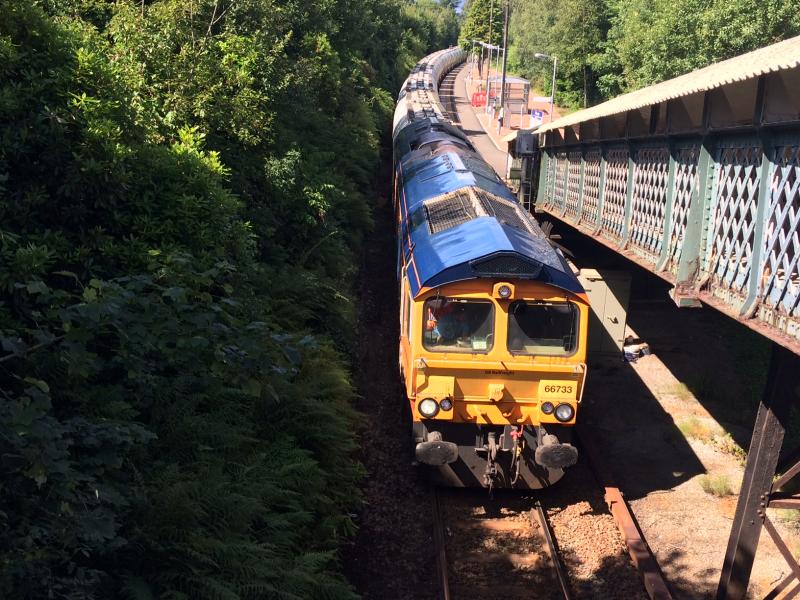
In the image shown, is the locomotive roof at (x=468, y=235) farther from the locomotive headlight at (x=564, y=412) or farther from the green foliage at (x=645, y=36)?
the green foliage at (x=645, y=36)

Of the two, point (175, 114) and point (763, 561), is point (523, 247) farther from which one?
point (175, 114)

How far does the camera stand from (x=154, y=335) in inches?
Answer: 153

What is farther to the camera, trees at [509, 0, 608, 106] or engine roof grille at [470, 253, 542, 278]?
trees at [509, 0, 608, 106]

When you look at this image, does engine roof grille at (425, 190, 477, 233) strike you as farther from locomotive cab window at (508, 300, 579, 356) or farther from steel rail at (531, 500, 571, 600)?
steel rail at (531, 500, 571, 600)

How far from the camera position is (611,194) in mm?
10945

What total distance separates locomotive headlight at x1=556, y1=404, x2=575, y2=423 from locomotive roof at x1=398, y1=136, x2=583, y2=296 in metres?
1.34

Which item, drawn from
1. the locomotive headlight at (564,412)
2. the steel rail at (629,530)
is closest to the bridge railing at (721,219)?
the locomotive headlight at (564,412)

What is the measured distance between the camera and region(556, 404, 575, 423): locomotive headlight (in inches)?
314

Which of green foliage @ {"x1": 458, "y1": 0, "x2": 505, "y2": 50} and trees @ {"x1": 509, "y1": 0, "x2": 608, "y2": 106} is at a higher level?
green foliage @ {"x1": 458, "y1": 0, "x2": 505, "y2": 50}

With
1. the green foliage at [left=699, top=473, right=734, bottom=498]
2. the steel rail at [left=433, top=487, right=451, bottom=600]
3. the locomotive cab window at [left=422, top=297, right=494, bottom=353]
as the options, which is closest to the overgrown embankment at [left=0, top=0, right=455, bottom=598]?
the steel rail at [left=433, top=487, right=451, bottom=600]

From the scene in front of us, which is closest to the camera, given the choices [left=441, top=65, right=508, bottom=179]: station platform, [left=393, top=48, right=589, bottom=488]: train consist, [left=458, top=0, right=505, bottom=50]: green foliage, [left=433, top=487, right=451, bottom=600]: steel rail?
[left=433, top=487, right=451, bottom=600]: steel rail

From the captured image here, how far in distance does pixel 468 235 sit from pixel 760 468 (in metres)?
4.01

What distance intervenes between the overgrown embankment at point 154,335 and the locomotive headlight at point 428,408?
936mm

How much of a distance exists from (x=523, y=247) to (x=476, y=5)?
6938 centimetres
